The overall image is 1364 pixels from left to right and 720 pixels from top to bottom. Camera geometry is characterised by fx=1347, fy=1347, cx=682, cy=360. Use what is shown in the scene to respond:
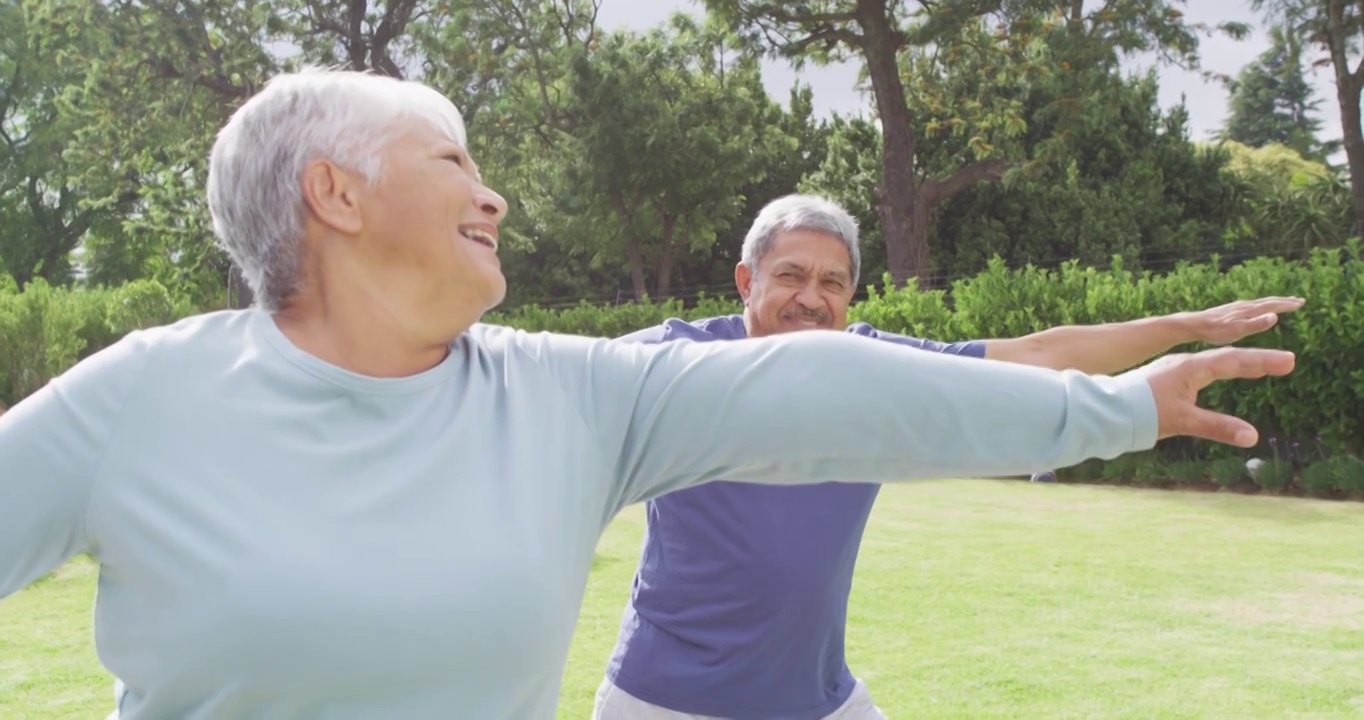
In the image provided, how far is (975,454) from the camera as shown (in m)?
1.54

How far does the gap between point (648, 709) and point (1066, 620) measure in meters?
5.06

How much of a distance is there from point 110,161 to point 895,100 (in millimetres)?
17900

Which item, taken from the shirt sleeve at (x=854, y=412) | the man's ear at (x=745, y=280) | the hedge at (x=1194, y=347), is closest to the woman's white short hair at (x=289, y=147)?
the shirt sleeve at (x=854, y=412)

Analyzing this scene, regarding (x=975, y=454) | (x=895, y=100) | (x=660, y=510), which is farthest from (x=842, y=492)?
(x=895, y=100)

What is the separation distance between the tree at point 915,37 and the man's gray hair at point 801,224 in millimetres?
17218

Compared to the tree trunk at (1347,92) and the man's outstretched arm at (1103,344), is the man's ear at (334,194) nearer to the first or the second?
the man's outstretched arm at (1103,344)

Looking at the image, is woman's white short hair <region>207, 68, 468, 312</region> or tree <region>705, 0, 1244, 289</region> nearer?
woman's white short hair <region>207, 68, 468, 312</region>

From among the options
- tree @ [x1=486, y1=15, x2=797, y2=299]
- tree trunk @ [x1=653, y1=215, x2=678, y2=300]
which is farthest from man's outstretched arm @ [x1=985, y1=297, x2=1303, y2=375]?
tree trunk @ [x1=653, y1=215, x2=678, y2=300]

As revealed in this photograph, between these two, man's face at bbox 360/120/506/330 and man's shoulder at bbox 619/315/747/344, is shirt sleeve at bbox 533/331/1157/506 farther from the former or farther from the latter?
man's shoulder at bbox 619/315/747/344

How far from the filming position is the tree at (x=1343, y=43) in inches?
919

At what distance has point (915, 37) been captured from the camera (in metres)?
20.9

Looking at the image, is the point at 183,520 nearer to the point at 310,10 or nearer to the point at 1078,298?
the point at 1078,298

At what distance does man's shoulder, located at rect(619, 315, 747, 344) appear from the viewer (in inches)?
134

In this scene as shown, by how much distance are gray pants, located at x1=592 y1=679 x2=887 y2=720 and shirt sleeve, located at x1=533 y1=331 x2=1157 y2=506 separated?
160 centimetres
